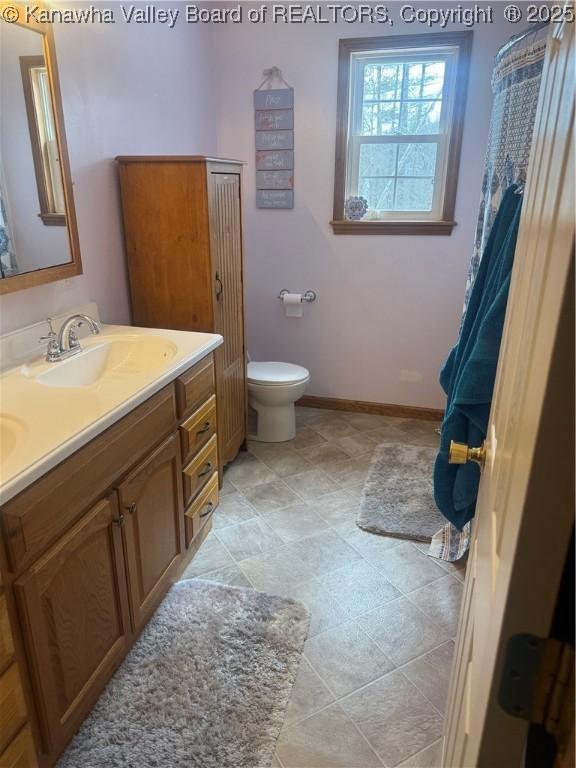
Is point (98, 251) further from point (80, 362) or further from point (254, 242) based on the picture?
point (254, 242)

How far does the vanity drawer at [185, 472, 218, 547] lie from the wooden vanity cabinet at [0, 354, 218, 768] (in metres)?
0.02

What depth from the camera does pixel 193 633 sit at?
1.78 m

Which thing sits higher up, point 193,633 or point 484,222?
point 484,222

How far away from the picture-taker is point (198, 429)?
6.38 ft

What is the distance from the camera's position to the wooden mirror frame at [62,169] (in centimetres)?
163

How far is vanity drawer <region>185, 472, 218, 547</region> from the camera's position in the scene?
1.99 meters

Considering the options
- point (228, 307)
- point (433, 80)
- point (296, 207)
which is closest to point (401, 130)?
point (433, 80)

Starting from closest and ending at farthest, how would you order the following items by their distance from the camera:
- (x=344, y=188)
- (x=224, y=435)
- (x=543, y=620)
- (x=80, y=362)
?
(x=543, y=620)
(x=80, y=362)
(x=224, y=435)
(x=344, y=188)

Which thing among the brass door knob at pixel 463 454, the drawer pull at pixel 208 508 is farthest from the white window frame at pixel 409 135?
the brass door knob at pixel 463 454

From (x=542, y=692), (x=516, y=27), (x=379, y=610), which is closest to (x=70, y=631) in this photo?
(x=379, y=610)

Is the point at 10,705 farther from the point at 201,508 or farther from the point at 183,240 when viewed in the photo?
the point at 183,240

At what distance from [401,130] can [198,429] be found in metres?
2.13

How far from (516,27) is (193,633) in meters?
3.12

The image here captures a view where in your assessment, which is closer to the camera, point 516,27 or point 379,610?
point 379,610
